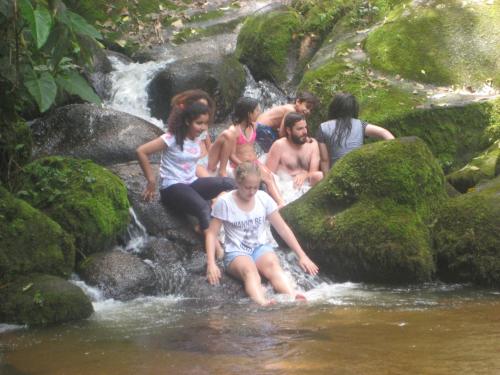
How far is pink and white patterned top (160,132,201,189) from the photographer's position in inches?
311

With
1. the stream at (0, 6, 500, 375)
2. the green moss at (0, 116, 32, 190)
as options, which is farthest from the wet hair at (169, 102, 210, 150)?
the stream at (0, 6, 500, 375)

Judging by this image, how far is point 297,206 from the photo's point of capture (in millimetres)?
7891

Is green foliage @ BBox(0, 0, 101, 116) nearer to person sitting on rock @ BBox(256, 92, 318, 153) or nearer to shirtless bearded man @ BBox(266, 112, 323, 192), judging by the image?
shirtless bearded man @ BBox(266, 112, 323, 192)

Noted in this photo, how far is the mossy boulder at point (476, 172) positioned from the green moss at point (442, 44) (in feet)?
6.39

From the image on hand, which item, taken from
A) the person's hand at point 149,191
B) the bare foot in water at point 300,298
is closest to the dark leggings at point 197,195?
the person's hand at point 149,191

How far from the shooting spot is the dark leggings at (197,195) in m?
7.83

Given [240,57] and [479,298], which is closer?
[479,298]

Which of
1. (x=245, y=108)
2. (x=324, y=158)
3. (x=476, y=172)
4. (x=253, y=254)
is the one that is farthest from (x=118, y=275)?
(x=476, y=172)

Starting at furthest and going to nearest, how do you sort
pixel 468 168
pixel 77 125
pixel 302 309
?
pixel 77 125
pixel 468 168
pixel 302 309

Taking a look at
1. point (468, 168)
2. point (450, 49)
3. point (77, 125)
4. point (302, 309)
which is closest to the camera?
point (302, 309)

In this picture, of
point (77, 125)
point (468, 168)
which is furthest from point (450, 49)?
point (77, 125)

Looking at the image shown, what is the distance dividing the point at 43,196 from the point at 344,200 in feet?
10.1

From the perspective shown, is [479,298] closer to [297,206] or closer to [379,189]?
[379,189]

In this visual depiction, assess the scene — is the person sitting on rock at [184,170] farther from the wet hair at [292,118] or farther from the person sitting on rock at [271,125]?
the person sitting on rock at [271,125]
